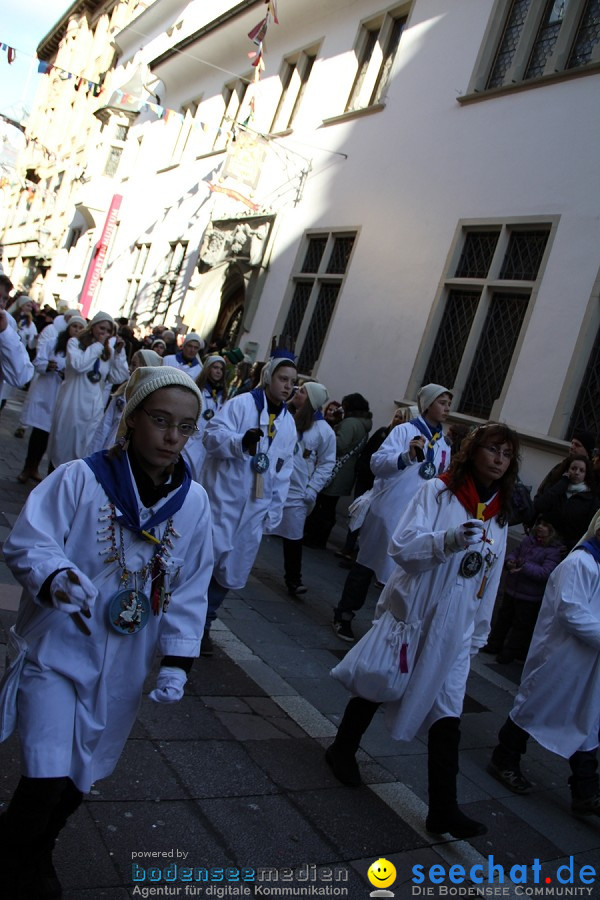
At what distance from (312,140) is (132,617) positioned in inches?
604

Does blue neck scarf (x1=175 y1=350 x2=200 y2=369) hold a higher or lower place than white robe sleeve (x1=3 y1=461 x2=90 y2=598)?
higher

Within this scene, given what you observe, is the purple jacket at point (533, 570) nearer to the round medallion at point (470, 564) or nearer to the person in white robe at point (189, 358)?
the round medallion at point (470, 564)

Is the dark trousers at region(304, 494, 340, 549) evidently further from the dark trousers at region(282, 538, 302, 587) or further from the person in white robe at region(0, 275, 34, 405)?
the person in white robe at region(0, 275, 34, 405)

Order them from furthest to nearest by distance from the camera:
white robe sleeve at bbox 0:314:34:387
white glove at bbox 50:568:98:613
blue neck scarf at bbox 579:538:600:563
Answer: white robe sleeve at bbox 0:314:34:387
blue neck scarf at bbox 579:538:600:563
white glove at bbox 50:568:98:613

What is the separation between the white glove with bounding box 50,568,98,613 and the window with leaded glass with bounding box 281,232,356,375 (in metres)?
12.5

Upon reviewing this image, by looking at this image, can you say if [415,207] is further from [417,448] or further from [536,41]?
[417,448]

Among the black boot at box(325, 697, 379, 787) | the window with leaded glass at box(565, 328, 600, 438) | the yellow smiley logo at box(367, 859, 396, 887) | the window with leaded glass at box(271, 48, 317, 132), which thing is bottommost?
the yellow smiley logo at box(367, 859, 396, 887)

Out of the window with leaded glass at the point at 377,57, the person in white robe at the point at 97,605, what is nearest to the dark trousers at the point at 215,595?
the person in white robe at the point at 97,605

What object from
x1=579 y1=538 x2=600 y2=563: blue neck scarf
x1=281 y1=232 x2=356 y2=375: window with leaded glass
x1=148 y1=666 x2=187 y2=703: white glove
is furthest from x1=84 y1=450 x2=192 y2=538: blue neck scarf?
x1=281 y1=232 x2=356 y2=375: window with leaded glass

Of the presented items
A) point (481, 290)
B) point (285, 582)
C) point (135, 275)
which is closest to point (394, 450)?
point (285, 582)

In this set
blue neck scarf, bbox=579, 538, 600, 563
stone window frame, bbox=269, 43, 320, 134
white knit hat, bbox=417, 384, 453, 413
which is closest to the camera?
blue neck scarf, bbox=579, 538, 600, 563

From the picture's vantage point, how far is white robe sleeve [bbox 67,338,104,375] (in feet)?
30.7

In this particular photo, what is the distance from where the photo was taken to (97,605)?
269 cm

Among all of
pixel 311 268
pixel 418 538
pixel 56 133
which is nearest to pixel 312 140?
pixel 311 268
